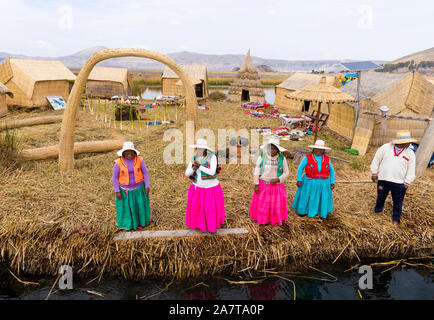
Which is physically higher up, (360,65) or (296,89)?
(360,65)

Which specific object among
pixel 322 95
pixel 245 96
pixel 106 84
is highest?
pixel 106 84

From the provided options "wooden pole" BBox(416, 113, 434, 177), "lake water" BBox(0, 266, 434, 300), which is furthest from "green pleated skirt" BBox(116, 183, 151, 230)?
"wooden pole" BBox(416, 113, 434, 177)

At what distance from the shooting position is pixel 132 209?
177 inches

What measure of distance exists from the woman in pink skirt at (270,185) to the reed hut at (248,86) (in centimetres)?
1757

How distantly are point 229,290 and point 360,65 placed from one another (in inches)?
329

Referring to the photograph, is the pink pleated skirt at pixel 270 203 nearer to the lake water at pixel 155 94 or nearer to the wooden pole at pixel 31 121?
the wooden pole at pixel 31 121

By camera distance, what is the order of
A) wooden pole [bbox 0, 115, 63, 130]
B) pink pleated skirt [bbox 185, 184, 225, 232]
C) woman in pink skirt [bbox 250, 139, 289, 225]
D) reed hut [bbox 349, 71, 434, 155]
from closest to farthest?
pink pleated skirt [bbox 185, 184, 225, 232], woman in pink skirt [bbox 250, 139, 289, 225], reed hut [bbox 349, 71, 434, 155], wooden pole [bbox 0, 115, 63, 130]

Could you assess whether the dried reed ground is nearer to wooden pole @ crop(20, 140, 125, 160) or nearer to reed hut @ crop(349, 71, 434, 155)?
wooden pole @ crop(20, 140, 125, 160)

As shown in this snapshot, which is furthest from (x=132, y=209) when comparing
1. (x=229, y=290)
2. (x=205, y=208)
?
(x=229, y=290)

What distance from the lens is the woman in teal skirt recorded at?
4.69 meters

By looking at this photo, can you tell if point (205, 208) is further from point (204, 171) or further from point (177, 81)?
point (177, 81)

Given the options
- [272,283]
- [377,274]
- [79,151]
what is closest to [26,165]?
[79,151]

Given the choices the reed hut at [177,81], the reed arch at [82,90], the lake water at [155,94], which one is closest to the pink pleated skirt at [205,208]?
the reed arch at [82,90]

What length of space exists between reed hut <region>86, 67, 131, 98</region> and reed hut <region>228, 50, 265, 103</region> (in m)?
8.07
